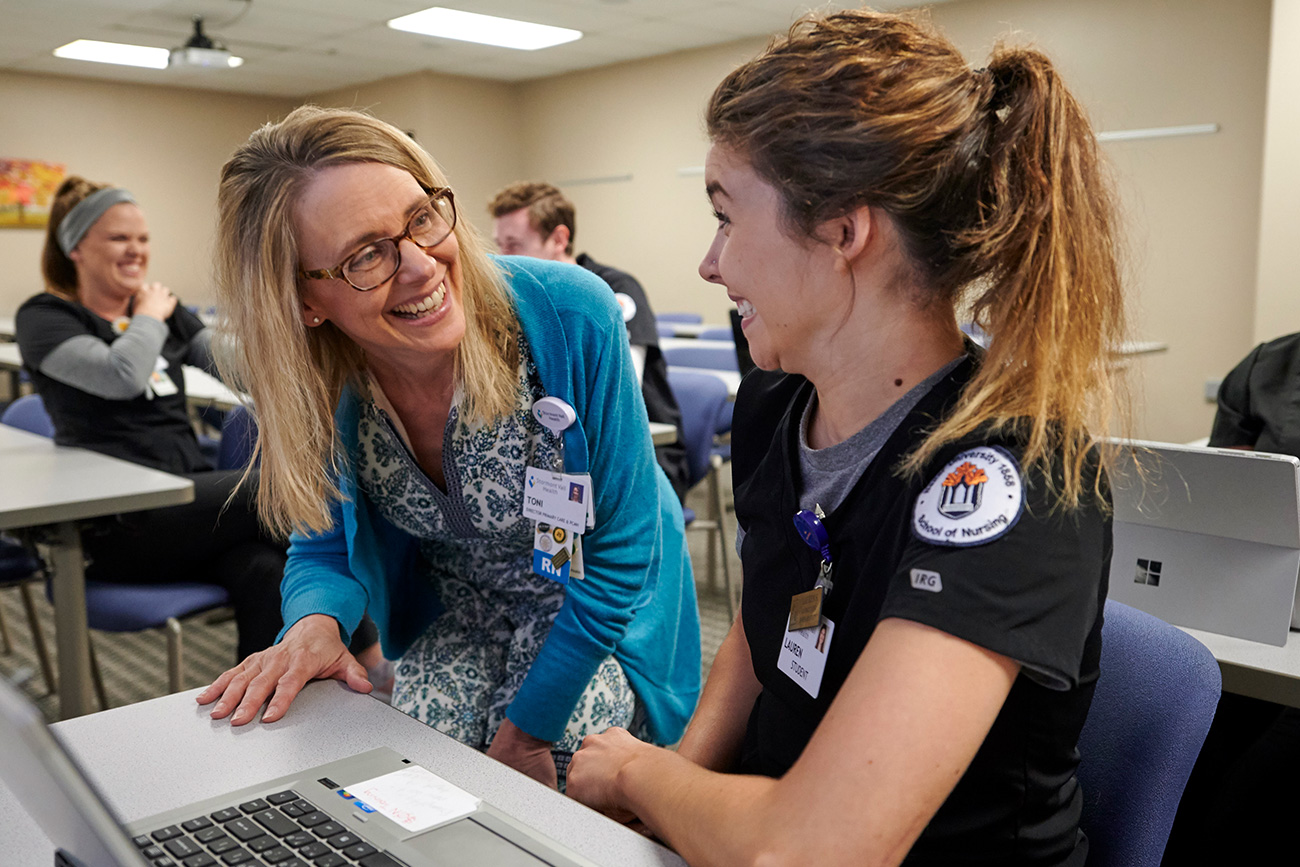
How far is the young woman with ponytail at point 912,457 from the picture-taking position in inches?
26.8

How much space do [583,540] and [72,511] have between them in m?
1.34

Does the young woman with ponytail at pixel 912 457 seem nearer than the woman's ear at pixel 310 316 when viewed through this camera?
Yes

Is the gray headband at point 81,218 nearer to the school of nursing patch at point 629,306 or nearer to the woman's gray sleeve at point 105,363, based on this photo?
the woman's gray sleeve at point 105,363

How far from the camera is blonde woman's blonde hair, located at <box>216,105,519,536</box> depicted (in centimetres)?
124

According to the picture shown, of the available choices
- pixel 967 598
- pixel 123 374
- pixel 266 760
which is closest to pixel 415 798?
pixel 266 760

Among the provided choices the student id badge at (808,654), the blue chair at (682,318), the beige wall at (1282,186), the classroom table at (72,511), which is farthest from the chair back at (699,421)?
the blue chair at (682,318)

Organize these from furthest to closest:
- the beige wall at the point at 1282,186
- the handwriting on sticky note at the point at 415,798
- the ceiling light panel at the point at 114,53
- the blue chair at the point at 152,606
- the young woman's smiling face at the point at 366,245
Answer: the ceiling light panel at the point at 114,53 → the beige wall at the point at 1282,186 → the blue chair at the point at 152,606 → the young woman's smiling face at the point at 366,245 → the handwriting on sticky note at the point at 415,798

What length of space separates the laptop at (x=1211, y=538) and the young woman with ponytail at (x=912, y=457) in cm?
46

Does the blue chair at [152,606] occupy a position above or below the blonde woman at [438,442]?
below

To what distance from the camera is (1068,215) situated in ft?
2.68

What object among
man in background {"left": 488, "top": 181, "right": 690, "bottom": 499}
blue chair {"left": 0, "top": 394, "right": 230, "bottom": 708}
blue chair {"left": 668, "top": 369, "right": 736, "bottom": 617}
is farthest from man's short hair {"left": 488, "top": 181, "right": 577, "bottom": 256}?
blue chair {"left": 0, "top": 394, "right": 230, "bottom": 708}

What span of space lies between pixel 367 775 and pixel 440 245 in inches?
26.7

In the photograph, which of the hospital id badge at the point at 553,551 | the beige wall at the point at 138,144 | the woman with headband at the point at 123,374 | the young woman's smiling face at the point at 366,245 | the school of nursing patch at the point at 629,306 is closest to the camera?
the young woman's smiling face at the point at 366,245

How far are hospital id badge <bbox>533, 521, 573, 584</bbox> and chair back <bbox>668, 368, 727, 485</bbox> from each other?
1875 mm
